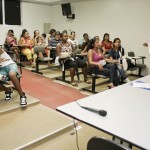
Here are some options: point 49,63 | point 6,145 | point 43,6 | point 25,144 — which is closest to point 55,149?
point 25,144

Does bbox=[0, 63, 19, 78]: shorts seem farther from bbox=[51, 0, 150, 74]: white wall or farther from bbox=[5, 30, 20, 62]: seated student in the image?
bbox=[51, 0, 150, 74]: white wall

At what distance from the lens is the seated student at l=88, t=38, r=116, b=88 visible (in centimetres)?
373

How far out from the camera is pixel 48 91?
4.07 m

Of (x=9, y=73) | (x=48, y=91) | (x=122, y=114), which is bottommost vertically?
(x=48, y=91)

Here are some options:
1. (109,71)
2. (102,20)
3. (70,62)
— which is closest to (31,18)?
(102,20)

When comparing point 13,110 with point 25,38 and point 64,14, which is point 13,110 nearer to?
point 25,38

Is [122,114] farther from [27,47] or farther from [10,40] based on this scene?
[10,40]

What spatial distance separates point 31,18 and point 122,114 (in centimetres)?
695

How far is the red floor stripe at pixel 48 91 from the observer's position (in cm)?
355

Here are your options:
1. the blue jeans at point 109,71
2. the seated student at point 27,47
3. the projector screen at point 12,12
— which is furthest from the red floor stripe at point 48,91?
the projector screen at point 12,12

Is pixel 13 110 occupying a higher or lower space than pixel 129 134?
lower

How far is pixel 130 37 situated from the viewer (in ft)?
19.1

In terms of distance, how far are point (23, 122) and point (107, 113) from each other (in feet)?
4.90

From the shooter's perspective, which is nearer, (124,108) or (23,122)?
(124,108)
